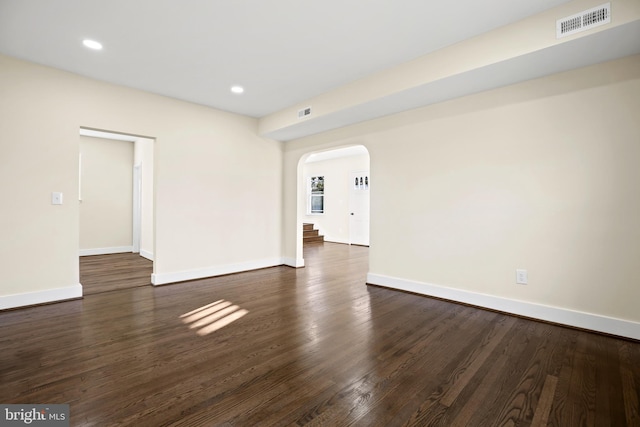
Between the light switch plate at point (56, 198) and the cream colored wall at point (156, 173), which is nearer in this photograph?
the cream colored wall at point (156, 173)

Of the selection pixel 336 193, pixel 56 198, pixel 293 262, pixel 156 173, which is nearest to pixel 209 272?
pixel 293 262

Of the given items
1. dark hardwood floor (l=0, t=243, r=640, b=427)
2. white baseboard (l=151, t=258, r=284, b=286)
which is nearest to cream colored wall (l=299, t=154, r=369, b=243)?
white baseboard (l=151, t=258, r=284, b=286)

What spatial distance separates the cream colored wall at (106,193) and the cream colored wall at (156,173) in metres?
3.64

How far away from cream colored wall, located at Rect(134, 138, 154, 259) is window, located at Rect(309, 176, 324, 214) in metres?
5.04

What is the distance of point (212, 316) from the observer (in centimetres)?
301

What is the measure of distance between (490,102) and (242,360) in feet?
11.3

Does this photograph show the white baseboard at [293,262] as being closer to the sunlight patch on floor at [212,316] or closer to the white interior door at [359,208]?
the sunlight patch on floor at [212,316]

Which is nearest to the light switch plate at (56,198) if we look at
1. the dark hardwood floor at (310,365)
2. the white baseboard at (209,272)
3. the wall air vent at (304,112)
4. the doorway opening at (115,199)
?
the dark hardwood floor at (310,365)

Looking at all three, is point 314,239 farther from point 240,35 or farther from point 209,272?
point 240,35

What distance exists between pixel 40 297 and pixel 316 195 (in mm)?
7486

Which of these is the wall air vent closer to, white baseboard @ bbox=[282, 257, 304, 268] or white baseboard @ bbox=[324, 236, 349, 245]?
white baseboard @ bbox=[282, 257, 304, 268]

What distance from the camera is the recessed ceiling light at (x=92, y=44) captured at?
2773 mm

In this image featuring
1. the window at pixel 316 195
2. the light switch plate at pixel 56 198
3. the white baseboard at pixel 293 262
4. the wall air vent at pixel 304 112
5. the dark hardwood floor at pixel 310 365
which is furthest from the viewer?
the window at pixel 316 195

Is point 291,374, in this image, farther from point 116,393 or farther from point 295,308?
point 295,308
